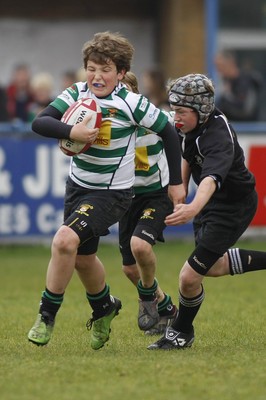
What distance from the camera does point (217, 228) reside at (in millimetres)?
7148

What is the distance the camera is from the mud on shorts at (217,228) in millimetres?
7062

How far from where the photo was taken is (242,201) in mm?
7277

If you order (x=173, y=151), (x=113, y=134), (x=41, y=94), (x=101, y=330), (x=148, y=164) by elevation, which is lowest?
(x=41, y=94)

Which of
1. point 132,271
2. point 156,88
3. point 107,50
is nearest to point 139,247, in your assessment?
point 132,271

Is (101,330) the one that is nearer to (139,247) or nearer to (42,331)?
(42,331)

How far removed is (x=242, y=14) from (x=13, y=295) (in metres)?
9.88

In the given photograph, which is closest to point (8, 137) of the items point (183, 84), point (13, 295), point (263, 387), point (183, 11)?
point (13, 295)

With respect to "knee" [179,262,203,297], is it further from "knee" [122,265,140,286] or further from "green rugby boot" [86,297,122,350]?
"knee" [122,265,140,286]

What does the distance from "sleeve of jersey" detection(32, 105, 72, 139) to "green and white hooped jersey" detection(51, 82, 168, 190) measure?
0.11 m

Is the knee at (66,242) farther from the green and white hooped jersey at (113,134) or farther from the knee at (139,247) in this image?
the knee at (139,247)

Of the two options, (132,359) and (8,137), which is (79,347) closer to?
(132,359)

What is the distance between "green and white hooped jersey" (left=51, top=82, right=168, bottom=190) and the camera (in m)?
7.09

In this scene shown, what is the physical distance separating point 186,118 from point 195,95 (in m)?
0.16

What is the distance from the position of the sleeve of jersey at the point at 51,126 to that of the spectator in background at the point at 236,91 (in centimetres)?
887
